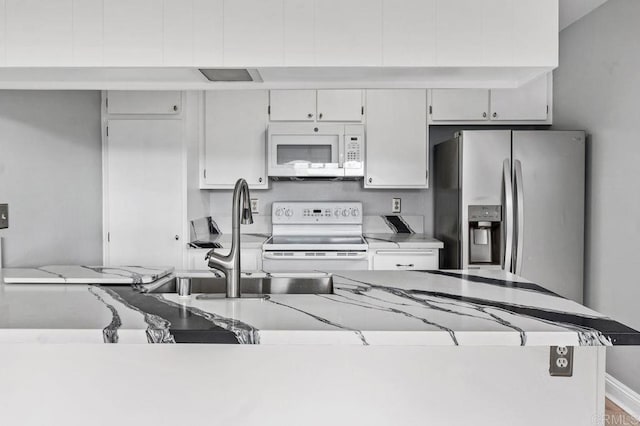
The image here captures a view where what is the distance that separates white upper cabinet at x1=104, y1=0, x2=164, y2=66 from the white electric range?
192 cm

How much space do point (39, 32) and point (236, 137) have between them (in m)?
2.03

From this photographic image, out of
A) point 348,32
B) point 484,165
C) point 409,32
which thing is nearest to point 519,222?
point 484,165

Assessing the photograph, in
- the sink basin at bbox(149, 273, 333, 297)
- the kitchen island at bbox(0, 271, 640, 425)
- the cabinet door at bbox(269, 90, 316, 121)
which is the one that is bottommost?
the kitchen island at bbox(0, 271, 640, 425)

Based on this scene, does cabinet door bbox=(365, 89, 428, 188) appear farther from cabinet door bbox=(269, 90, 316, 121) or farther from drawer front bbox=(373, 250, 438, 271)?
drawer front bbox=(373, 250, 438, 271)

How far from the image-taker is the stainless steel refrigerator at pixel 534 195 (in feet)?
10.6

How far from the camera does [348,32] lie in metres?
1.77

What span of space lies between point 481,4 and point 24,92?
2.05 m

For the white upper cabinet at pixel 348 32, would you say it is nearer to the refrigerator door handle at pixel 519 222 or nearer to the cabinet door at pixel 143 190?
the refrigerator door handle at pixel 519 222

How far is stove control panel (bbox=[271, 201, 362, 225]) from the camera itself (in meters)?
4.11

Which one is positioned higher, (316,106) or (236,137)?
(316,106)

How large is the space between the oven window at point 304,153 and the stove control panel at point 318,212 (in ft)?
1.57

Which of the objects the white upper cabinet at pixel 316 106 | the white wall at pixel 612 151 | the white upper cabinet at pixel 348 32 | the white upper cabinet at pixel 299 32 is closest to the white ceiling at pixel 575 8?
the white wall at pixel 612 151

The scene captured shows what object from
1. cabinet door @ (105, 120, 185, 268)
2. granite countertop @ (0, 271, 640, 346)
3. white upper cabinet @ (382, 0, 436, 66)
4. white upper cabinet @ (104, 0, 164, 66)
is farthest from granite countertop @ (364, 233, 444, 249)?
white upper cabinet @ (104, 0, 164, 66)

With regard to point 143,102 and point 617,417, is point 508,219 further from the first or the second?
point 143,102
